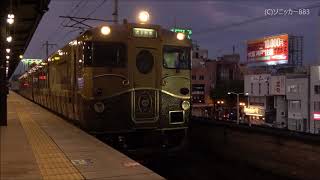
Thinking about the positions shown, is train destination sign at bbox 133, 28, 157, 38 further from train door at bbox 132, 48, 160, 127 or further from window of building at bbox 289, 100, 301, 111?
window of building at bbox 289, 100, 301, 111

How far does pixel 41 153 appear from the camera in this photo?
9.21 m

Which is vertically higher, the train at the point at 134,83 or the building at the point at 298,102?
the train at the point at 134,83

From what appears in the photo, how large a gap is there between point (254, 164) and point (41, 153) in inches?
A: 175

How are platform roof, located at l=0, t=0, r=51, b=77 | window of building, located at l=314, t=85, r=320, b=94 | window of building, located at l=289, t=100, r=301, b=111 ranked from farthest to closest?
window of building, located at l=289, t=100, r=301, b=111, window of building, located at l=314, t=85, r=320, b=94, platform roof, located at l=0, t=0, r=51, b=77

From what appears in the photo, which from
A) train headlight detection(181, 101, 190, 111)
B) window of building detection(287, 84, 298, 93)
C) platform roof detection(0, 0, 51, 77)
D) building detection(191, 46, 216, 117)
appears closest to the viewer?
train headlight detection(181, 101, 190, 111)

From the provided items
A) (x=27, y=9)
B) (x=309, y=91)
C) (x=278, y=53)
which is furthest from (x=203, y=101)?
(x=27, y=9)

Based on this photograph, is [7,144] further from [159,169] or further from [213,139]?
[213,139]

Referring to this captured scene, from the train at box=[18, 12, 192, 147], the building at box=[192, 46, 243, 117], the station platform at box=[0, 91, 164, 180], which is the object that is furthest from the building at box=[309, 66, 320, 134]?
the station platform at box=[0, 91, 164, 180]

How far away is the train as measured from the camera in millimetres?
10914

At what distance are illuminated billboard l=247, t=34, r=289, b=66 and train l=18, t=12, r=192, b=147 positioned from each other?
6430 centimetres

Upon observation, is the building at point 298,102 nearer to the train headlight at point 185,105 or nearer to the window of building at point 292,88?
the window of building at point 292,88

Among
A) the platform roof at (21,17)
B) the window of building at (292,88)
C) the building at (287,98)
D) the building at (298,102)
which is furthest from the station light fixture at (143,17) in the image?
the window of building at (292,88)

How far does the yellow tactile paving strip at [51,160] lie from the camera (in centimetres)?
705

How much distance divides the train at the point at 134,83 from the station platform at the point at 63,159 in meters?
0.78
